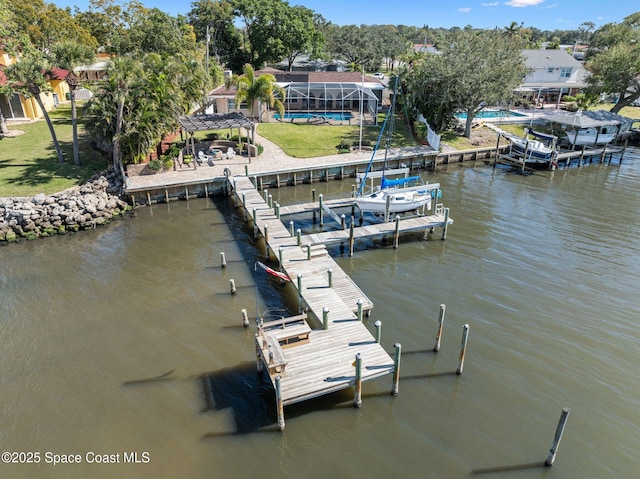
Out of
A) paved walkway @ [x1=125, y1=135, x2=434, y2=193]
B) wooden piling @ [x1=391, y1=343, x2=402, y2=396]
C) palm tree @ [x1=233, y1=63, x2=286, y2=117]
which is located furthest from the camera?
palm tree @ [x1=233, y1=63, x2=286, y2=117]

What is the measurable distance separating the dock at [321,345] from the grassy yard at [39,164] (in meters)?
20.0

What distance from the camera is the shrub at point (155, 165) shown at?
33.1 meters

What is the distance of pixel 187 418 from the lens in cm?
1407

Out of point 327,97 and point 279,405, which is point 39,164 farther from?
point 327,97

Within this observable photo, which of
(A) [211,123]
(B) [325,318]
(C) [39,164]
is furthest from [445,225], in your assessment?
(C) [39,164]

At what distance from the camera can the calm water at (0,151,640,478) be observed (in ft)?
42.4

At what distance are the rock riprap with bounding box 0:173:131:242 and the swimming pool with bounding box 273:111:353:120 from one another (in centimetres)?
2650

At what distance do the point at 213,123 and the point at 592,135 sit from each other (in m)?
38.8

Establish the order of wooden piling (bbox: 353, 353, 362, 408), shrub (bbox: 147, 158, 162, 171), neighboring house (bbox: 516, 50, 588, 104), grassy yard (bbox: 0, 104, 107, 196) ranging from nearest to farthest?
wooden piling (bbox: 353, 353, 362, 408) → grassy yard (bbox: 0, 104, 107, 196) → shrub (bbox: 147, 158, 162, 171) → neighboring house (bbox: 516, 50, 588, 104)

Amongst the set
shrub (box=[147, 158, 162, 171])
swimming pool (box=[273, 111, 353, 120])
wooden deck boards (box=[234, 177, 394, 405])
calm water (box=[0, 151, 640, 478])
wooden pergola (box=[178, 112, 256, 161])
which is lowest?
calm water (box=[0, 151, 640, 478])

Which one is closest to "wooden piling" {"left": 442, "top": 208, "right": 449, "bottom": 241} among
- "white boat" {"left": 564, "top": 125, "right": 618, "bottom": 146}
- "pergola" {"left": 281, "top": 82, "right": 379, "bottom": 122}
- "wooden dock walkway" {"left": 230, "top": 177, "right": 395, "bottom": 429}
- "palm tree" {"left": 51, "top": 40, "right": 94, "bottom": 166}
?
"wooden dock walkway" {"left": 230, "top": 177, "right": 395, "bottom": 429}

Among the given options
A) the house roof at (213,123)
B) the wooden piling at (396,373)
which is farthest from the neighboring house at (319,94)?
the wooden piling at (396,373)

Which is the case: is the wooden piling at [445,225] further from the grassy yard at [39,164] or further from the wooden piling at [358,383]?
the grassy yard at [39,164]

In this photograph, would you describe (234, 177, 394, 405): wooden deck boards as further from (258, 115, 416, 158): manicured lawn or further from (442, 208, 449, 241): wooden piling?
(258, 115, 416, 158): manicured lawn
